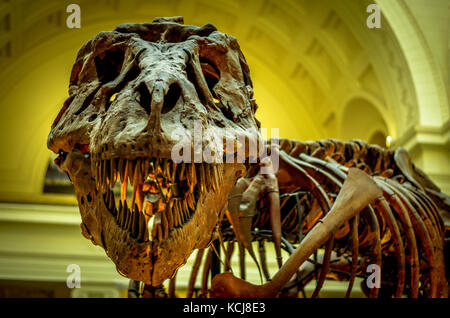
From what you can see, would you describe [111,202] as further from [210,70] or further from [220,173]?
[210,70]

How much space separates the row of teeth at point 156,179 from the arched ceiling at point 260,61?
658cm

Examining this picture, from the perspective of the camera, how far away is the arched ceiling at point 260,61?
787 cm

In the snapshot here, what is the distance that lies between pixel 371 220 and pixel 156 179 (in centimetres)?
165

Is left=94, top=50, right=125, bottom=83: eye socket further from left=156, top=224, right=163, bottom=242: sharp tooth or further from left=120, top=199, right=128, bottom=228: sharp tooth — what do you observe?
left=156, top=224, right=163, bottom=242: sharp tooth

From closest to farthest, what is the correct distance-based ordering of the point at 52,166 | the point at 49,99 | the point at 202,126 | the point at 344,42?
the point at 202,126 < the point at 344,42 < the point at 49,99 < the point at 52,166

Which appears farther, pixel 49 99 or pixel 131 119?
pixel 49 99

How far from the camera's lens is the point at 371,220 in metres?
2.64

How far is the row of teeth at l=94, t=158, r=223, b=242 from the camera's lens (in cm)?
135

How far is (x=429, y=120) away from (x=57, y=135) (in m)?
6.22

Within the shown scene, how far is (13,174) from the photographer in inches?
372

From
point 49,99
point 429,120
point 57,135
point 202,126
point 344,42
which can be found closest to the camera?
point 202,126

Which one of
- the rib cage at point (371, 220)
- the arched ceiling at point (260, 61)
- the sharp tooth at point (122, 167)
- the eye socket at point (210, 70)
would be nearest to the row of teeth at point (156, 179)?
the sharp tooth at point (122, 167)
